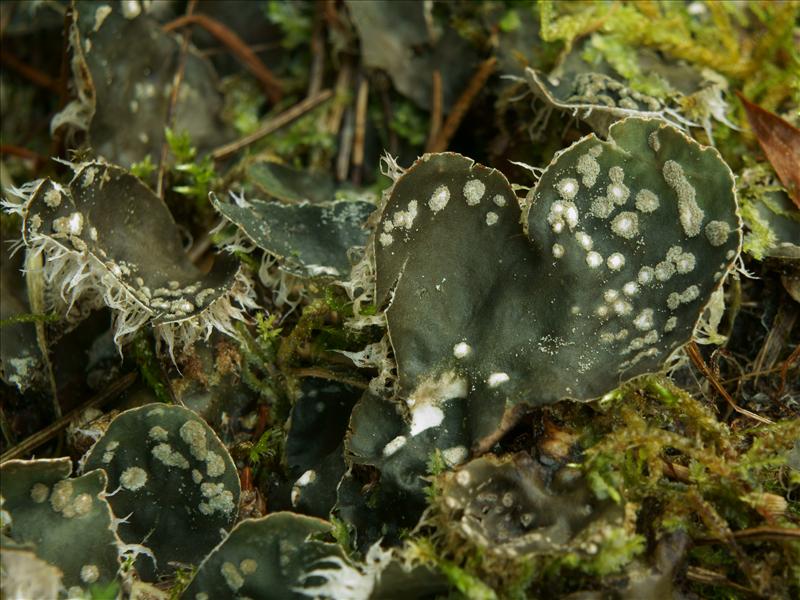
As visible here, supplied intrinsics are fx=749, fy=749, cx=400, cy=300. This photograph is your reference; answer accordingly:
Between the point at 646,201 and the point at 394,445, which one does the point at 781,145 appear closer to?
the point at 646,201

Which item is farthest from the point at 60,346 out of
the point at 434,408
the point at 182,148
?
the point at 434,408

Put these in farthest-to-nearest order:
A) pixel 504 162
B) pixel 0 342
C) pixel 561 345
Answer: pixel 504 162 → pixel 0 342 → pixel 561 345

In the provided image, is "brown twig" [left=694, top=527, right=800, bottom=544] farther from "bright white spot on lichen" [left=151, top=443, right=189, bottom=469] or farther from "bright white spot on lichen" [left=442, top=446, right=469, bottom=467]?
"bright white spot on lichen" [left=151, top=443, right=189, bottom=469]

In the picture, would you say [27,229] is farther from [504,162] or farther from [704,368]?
[704,368]

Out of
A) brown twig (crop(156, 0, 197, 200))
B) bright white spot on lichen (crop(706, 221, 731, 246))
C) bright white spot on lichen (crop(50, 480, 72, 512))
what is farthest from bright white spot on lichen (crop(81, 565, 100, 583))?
bright white spot on lichen (crop(706, 221, 731, 246))

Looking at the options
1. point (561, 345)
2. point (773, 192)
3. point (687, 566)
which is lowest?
point (687, 566)

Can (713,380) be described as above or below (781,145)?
below

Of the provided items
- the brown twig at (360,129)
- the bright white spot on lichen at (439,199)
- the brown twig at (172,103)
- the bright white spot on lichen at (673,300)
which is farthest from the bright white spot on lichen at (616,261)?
the brown twig at (172,103)

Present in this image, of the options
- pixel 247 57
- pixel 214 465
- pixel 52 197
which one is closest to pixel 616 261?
pixel 214 465
